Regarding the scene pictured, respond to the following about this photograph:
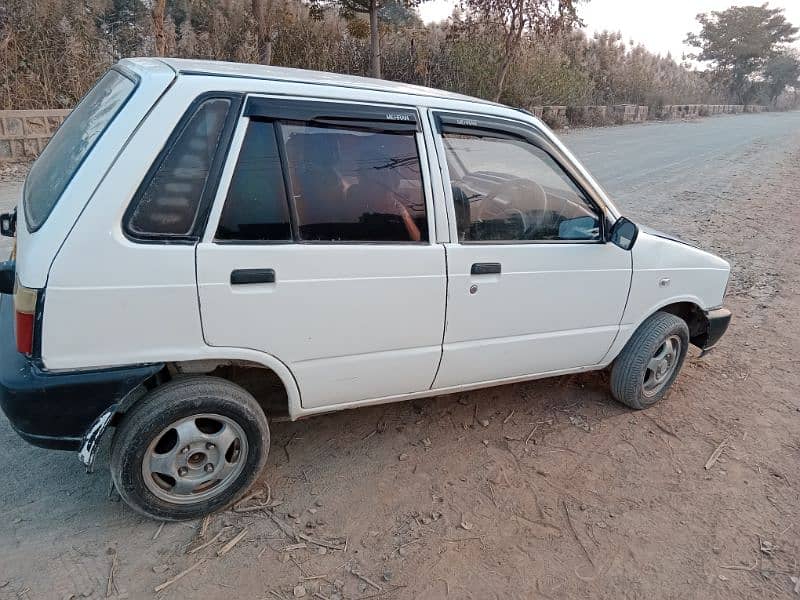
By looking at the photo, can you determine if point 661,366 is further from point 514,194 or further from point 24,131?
point 24,131

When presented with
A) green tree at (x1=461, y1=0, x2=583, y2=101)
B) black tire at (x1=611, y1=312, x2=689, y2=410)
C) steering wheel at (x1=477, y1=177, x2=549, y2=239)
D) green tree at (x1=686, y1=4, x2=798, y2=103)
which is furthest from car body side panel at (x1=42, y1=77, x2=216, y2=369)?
Answer: green tree at (x1=686, y1=4, x2=798, y2=103)

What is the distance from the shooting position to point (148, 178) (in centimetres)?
243

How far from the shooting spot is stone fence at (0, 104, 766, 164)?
10.7 metres

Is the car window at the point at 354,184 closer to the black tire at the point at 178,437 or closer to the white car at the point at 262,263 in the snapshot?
the white car at the point at 262,263

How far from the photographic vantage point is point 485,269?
312 cm

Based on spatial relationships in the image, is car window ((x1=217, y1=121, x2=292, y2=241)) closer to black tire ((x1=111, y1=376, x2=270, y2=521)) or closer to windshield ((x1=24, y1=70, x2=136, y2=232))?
windshield ((x1=24, y1=70, x2=136, y2=232))

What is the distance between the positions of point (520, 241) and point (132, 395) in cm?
209

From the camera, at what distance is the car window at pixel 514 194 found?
127 inches

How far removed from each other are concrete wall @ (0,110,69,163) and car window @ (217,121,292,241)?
10161 millimetres

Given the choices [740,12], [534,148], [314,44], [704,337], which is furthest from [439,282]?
[740,12]

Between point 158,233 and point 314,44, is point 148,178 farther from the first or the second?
point 314,44

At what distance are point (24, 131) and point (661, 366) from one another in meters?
11.5

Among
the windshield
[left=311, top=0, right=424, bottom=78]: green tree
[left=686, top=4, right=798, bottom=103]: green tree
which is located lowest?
the windshield

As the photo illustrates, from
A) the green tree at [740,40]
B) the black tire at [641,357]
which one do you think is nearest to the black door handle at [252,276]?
the black tire at [641,357]
